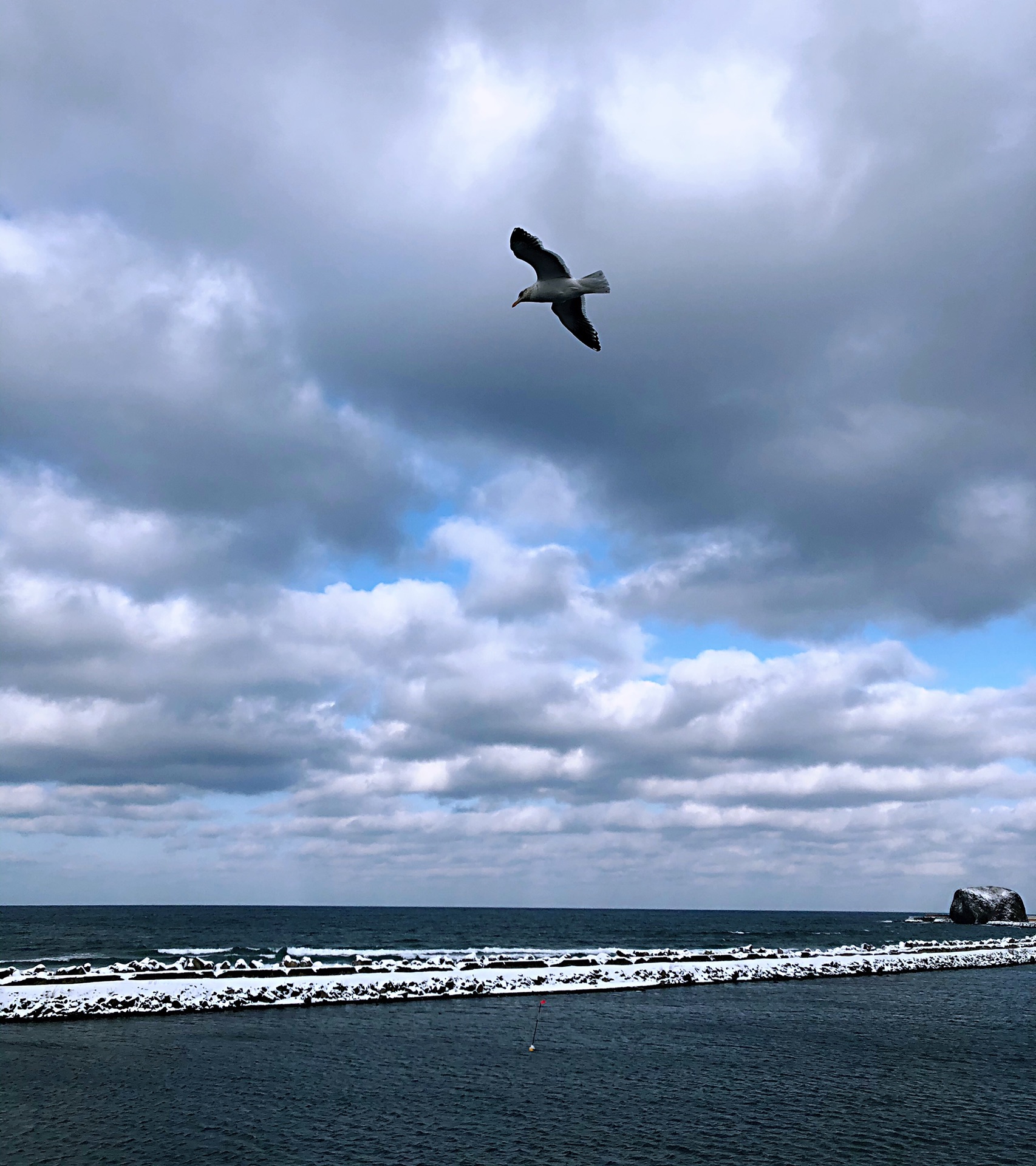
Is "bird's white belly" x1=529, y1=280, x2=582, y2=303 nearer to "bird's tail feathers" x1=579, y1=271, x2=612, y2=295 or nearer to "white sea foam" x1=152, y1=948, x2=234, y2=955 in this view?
"bird's tail feathers" x1=579, y1=271, x2=612, y2=295

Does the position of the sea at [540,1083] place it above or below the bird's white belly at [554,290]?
below

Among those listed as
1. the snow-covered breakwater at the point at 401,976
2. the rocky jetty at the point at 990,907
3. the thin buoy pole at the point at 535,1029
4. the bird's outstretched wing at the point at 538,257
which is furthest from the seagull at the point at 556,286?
the rocky jetty at the point at 990,907

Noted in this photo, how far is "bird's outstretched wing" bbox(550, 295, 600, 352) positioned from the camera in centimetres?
1320

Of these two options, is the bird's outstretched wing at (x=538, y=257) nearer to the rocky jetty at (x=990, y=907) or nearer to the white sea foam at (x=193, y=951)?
the white sea foam at (x=193, y=951)

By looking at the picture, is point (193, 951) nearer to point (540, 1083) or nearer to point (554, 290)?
point (540, 1083)

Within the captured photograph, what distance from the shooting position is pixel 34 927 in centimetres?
12850

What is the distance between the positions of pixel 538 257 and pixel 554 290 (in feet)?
1.84

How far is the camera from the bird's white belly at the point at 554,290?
12.8 meters

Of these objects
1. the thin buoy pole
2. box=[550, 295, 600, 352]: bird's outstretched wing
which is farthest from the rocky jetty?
box=[550, 295, 600, 352]: bird's outstretched wing

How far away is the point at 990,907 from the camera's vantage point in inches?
6240

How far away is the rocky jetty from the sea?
4747 inches

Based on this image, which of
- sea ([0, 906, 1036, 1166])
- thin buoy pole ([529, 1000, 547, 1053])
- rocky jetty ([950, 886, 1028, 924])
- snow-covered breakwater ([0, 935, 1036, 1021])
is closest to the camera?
sea ([0, 906, 1036, 1166])

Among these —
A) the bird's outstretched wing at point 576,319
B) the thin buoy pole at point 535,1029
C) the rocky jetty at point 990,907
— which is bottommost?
the rocky jetty at point 990,907

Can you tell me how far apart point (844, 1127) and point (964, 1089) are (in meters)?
8.07
